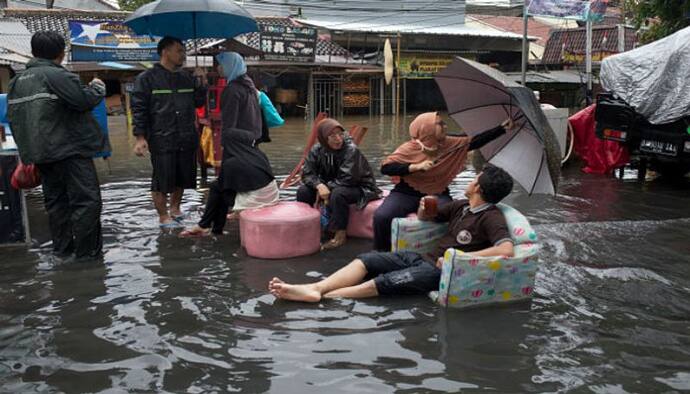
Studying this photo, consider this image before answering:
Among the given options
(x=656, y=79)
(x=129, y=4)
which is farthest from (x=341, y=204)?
(x=129, y=4)

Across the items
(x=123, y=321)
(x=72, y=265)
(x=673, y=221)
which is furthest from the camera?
(x=673, y=221)

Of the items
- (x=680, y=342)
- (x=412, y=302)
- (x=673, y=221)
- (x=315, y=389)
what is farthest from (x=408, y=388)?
(x=673, y=221)

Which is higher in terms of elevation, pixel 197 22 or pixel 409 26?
pixel 409 26

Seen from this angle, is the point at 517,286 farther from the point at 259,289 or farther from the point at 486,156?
the point at 259,289

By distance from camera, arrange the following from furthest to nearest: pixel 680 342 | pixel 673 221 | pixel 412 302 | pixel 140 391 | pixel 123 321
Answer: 1. pixel 673 221
2. pixel 412 302
3. pixel 123 321
4. pixel 680 342
5. pixel 140 391

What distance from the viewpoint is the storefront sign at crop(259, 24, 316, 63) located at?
77.2ft

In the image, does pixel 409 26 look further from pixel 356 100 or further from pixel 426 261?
pixel 426 261

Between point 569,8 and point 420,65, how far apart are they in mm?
13937

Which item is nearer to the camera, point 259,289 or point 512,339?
point 512,339

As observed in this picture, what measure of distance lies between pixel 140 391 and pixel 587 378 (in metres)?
2.23

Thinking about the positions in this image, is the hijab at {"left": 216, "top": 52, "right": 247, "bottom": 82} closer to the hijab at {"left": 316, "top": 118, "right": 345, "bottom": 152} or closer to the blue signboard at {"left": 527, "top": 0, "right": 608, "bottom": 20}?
the hijab at {"left": 316, "top": 118, "right": 345, "bottom": 152}

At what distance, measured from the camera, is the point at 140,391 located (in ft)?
9.99

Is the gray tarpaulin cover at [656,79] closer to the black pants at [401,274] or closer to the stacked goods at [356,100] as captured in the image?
the black pants at [401,274]

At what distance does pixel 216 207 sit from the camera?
20.3 ft
